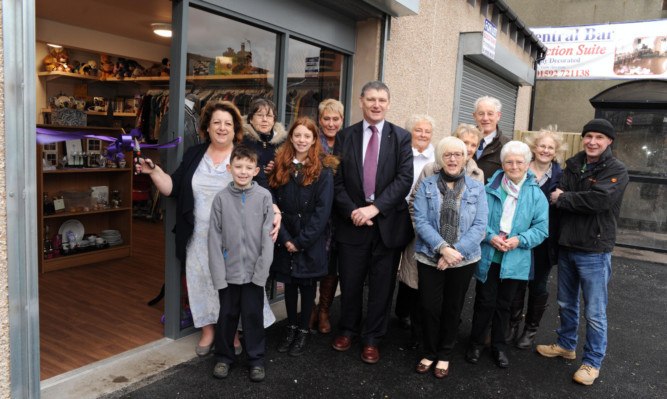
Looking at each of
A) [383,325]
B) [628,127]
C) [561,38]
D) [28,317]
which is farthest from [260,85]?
[561,38]

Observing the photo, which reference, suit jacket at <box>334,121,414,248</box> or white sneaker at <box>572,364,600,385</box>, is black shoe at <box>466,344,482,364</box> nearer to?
white sneaker at <box>572,364,600,385</box>

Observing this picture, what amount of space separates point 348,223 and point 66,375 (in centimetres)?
216

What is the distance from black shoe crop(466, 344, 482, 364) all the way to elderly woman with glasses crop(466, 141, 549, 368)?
0.51 ft

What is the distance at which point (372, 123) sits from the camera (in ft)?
12.0

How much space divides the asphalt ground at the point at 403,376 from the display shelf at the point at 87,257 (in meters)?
3.06

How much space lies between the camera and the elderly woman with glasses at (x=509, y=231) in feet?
11.5

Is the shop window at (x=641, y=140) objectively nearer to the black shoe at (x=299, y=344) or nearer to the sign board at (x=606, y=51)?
the sign board at (x=606, y=51)

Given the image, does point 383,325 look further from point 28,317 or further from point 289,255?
point 28,317

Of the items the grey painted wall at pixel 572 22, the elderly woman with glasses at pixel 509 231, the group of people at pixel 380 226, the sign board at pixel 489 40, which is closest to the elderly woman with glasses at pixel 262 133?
the group of people at pixel 380 226

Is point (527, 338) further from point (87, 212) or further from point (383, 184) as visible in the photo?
point (87, 212)

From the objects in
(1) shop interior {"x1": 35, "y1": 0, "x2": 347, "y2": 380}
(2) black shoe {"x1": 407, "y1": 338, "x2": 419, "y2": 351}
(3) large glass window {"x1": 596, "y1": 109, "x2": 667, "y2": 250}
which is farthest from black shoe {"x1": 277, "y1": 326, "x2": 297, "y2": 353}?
(3) large glass window {"x1": 596, "y1": 109, "x2": 667, "y2": 250}

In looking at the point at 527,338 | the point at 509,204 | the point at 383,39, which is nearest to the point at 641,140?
the point at 383,39

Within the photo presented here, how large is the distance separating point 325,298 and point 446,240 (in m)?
1.32

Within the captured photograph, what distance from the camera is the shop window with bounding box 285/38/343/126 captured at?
475 centimetres
